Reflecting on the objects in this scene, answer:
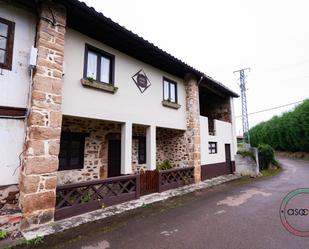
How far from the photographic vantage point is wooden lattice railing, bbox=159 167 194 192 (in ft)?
25.1

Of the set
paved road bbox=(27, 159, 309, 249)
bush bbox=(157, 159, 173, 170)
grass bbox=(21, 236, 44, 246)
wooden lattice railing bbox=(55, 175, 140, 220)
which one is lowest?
paved road bbox=(27, 159, 309, 249)

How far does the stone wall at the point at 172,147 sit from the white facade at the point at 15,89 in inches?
264

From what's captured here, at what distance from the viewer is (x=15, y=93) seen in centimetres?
434

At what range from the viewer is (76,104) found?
5297 mm

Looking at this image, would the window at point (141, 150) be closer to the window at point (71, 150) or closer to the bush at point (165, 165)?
the bush at point (165, 165)

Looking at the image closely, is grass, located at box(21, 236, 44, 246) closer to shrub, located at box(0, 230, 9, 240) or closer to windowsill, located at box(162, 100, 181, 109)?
shrub, located at box(0, 230, 9, 240)

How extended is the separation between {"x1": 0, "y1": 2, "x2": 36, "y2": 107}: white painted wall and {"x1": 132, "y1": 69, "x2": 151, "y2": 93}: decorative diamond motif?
3508 millimetres

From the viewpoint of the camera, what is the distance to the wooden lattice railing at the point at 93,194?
4762mm

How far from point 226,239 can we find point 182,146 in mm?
5973

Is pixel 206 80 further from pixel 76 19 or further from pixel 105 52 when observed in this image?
pixel 76 19

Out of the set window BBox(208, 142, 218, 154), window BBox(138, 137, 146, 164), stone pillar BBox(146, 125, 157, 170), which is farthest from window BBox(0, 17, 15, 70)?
window BBox(208, 142, 218, 154)

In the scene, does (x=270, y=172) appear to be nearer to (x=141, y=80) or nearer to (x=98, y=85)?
(x=141, y=80)

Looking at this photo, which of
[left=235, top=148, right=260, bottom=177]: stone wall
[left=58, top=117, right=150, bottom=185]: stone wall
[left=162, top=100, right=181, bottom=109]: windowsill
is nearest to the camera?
[left=58, top=117, right=150, bottom=185]: stone wall

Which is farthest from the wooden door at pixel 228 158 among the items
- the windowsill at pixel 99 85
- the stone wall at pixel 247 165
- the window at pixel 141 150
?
the windowsill at pixel 99 85
